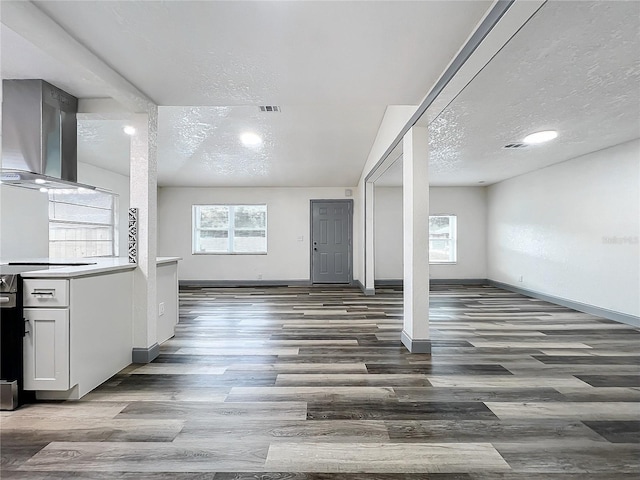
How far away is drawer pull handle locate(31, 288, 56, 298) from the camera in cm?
223

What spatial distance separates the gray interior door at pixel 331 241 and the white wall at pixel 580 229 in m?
3.56

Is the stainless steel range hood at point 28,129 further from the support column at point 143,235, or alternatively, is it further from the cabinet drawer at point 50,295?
the cabinet drawer at point 50,295

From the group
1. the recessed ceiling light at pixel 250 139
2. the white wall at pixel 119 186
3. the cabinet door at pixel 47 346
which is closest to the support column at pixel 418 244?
the cabinet door at pixel 47 346

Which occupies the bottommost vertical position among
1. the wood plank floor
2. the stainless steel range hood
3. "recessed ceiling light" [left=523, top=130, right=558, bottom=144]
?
the wood plank floor

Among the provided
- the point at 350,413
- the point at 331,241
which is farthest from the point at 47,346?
the point at 331,241

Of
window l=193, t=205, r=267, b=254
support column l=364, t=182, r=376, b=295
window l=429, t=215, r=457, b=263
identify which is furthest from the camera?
window l=429, t=215, r=457, b=263

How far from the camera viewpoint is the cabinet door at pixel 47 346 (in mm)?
2223

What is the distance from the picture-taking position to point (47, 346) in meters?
2.22

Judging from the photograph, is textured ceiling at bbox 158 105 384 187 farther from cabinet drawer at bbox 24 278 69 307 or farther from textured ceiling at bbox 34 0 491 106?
cabinet drawer at bbox 24 278 69 307

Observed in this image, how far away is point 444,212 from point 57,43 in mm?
7764

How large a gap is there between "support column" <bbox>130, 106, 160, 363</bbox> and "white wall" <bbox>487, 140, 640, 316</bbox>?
5.87 m

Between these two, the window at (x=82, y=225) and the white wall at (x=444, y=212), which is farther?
the white wall at (x=444, y=212)

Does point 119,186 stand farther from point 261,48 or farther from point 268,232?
point 261,48

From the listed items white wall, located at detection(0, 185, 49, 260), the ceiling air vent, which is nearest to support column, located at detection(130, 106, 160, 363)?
white wall, located at detection(0, 185, 49, 260)
